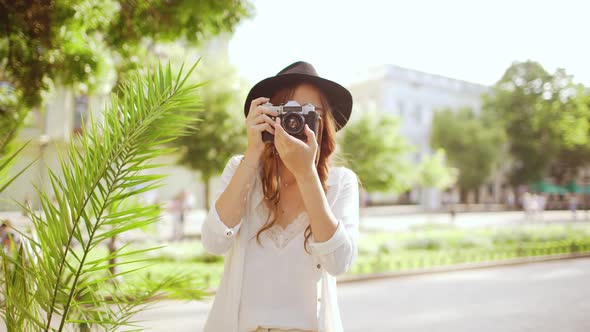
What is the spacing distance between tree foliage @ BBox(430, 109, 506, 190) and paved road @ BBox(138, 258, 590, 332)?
2768cm

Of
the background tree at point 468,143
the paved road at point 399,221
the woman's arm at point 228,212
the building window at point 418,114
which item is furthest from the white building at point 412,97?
the woman's arm at point 228,212

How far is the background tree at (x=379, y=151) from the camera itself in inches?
682

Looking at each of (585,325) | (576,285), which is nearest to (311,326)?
(585,325)

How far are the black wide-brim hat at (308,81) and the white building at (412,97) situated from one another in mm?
33685

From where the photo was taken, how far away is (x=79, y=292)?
74.0 inches

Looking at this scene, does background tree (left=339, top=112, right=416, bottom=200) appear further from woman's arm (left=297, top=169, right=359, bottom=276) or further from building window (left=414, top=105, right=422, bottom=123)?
building window (left=414, top=105, right=422, bottom=123)

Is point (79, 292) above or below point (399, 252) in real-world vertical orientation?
above

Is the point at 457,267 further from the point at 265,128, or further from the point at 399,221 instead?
the point at 399,221

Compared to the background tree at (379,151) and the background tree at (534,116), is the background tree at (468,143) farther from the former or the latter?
the background tree at (379,151)

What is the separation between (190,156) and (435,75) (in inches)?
1250

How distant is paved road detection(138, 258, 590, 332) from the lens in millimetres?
5215

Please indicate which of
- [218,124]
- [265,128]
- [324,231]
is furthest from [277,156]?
[218,124]

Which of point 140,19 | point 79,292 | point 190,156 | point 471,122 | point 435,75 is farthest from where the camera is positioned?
point 435,75

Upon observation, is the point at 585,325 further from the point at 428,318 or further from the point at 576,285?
the point at 576,285
